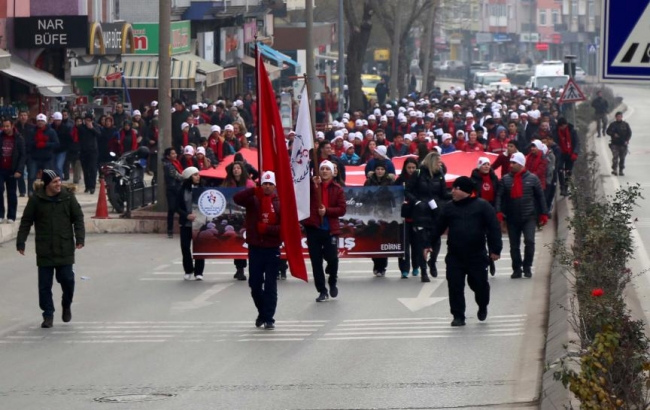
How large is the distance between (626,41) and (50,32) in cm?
2776

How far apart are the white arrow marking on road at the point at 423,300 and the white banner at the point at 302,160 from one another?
157 centimetres

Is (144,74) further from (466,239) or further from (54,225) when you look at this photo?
(466,239)

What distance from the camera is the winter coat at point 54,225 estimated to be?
47.0 feet

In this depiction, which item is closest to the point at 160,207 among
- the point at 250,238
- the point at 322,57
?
the point at 250,238

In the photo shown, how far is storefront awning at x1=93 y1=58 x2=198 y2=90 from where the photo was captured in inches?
1564

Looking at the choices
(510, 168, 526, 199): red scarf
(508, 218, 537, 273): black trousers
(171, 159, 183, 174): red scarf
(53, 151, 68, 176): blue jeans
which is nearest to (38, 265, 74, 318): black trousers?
(508, 218, 537, 273): black trousers

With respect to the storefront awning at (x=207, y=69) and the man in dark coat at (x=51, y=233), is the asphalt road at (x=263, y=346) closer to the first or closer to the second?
the man in dark coat at (x=51, y=233)

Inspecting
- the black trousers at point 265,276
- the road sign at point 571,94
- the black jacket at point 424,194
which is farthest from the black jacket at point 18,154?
the road sign at point 571,94

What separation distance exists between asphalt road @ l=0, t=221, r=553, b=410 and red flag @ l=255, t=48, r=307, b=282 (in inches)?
32.6

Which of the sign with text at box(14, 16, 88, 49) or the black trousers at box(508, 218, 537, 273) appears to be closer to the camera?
the black trousers at box(508, 218, 537, 273)

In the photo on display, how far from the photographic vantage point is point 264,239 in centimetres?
1406

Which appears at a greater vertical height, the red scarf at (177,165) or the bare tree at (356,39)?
the bare tree at (356,39)

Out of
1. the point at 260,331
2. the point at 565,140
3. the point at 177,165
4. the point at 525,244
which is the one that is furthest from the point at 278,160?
the point at 565,140

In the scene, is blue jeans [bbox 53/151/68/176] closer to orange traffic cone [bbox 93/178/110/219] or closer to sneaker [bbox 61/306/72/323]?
orange traffic cone [bbox 93/178/110/219]
